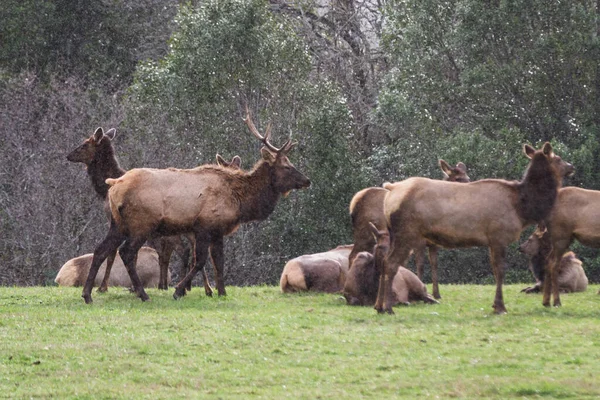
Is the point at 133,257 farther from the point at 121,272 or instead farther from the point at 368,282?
the point at 121,272

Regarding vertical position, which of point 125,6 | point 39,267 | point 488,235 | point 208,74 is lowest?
point 39,267

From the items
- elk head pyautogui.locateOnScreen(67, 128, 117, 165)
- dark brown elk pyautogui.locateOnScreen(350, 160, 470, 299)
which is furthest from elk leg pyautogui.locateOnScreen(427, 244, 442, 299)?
elk head pyautogui.locateOnScreen(67, 128, 117, 165)

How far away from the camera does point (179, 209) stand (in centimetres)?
1623

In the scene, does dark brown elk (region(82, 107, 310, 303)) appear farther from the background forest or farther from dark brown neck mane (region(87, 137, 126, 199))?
the background forest

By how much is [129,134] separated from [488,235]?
18258 millimetres

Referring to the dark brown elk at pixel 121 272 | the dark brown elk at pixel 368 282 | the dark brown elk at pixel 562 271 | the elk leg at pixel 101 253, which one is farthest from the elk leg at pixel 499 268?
the dark brown elk at pixel 121 272

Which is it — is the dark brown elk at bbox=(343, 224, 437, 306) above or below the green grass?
above

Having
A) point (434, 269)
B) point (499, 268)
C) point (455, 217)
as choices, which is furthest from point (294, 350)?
point (434, 269)

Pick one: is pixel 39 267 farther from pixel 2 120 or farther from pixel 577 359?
pixel 577 359

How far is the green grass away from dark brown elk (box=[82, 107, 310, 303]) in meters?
0.79

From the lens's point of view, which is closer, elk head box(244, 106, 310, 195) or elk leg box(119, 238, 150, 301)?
elk leg box(119, 238, 150, 301)

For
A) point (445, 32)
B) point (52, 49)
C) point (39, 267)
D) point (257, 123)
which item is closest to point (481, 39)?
point (445, 32)

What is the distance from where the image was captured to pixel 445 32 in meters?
32.0

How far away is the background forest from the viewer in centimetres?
2931
